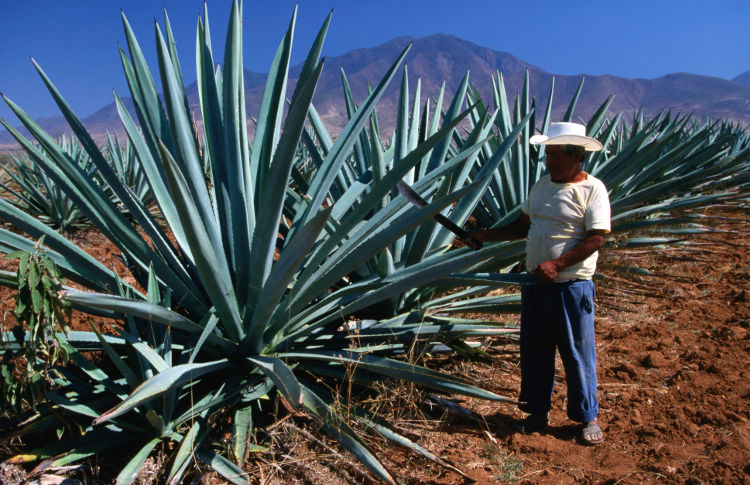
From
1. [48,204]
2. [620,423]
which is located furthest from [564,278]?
[48,204]

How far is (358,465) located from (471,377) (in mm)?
877

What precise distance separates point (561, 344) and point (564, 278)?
0.88 ft

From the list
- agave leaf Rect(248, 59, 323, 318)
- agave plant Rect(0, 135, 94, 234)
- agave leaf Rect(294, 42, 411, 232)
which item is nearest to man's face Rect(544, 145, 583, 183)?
agave leaf Rect(294, 42, 411, 232)

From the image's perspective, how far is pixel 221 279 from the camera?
5.88 feet

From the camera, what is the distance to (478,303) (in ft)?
8.29

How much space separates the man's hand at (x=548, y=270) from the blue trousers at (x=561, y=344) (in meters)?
0.10

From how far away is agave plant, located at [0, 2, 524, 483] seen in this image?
1.68 m

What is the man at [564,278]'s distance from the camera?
2027 millimetres

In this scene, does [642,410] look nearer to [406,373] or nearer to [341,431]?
[406,373]

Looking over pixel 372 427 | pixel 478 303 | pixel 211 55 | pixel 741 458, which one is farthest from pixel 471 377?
pixel 211 55

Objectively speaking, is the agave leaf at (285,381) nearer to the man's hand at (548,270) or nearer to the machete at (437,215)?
the machete at (437,215)

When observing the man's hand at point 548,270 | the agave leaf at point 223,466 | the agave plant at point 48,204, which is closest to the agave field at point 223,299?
the agave leaf at point 223,466

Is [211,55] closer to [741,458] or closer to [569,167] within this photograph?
[569,167]

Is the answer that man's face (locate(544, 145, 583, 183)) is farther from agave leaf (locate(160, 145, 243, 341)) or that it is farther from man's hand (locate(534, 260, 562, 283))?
agave leaf (locate(160, 145, 243, 341))
